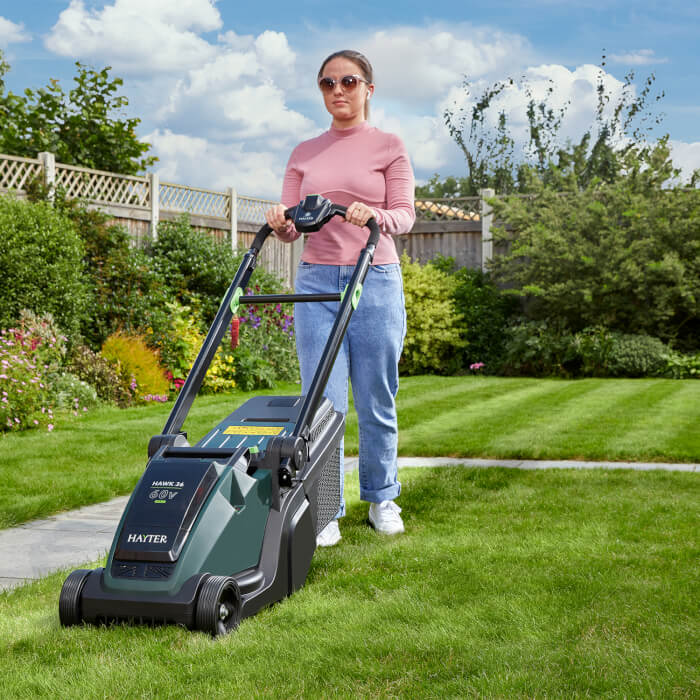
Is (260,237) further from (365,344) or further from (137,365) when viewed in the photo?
(137,365)

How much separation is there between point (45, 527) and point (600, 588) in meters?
2.53

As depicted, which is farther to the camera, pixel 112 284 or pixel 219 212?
pixel 219 212

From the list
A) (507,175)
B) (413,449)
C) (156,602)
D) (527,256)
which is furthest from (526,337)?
(156,602)

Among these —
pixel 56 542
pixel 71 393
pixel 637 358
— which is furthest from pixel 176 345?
pixel 56 542

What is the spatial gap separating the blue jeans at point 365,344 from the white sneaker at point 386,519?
0.15 metres

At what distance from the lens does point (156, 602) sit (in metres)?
2.46

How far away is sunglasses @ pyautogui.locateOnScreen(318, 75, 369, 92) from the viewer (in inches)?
140

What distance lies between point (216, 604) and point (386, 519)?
4.88 ft

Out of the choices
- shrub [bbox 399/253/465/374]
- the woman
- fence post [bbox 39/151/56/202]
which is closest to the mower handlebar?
the woman

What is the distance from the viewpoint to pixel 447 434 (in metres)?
6.93

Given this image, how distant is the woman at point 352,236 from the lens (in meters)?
3.60

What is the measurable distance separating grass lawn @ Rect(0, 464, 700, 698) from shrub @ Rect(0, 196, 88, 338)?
5873 millimetres

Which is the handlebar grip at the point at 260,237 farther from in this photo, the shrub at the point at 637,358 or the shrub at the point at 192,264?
the shrub at the point at 637,358

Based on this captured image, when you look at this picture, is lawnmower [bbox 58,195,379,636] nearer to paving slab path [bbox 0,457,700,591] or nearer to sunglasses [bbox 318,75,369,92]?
sunglasses [bbox 318,75,369,92]
